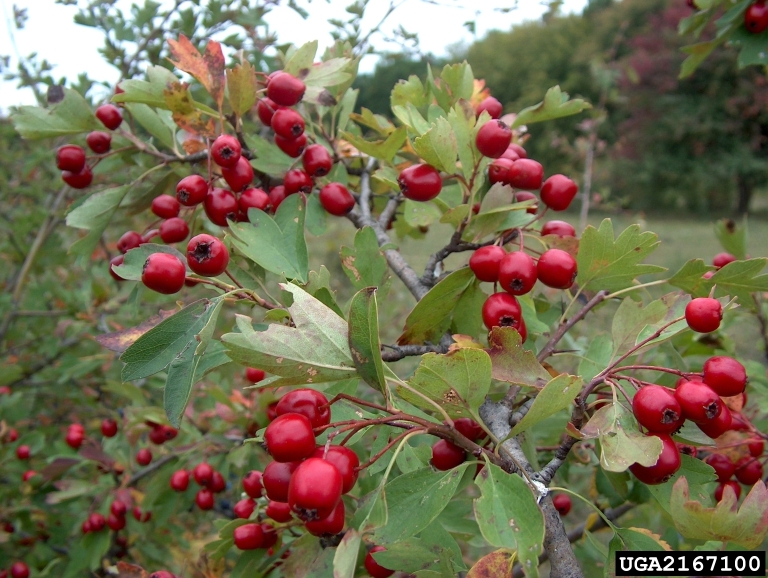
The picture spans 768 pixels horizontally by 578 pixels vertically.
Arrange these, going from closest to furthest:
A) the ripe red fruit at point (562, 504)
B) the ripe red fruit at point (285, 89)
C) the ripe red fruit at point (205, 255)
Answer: the ripe red fruit at point (205, 255)
the ripe red fruit at point (285, 89)
the ripe red fruit at point (562, 504)

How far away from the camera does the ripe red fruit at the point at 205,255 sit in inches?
34.2

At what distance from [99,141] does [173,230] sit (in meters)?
0.40

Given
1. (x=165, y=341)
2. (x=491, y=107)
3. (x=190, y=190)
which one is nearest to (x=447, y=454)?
(x=165, y=341)

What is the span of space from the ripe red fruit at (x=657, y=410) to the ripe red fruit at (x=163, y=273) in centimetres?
71

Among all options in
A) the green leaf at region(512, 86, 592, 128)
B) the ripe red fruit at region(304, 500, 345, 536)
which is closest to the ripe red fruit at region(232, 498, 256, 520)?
the ripe red fruit at region(304, 500, 345, 536)

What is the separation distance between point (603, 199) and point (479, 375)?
4.79 m

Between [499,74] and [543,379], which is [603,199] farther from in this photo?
[499,74]

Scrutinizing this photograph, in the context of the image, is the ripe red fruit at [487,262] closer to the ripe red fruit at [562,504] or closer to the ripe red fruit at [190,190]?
the ripe red fruit at [190,190]

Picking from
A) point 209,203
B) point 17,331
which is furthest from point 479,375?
point 17,331

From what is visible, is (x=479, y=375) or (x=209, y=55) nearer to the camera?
(x=479, y=375)

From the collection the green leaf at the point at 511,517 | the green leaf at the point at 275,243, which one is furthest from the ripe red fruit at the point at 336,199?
the green leaf at the point at 511,517

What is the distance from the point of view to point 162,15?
2.45m

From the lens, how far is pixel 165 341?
0.84 metres

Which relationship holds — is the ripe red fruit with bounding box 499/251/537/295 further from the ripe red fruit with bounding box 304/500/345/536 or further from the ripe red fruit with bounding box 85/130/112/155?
the ripe red fruit with bounding box 85/130/112/155
